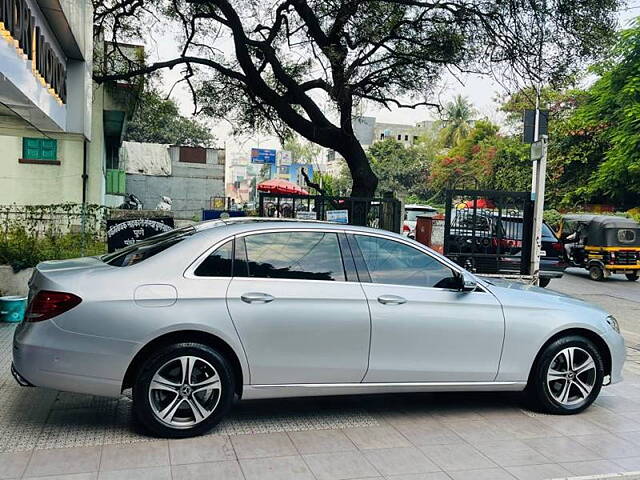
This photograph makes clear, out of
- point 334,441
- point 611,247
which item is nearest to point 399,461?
point 334,441

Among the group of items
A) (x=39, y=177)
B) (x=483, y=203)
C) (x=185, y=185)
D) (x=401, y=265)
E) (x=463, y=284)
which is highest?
(x=185, y=185)

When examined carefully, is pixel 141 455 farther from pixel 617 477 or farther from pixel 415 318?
pixel 617 477

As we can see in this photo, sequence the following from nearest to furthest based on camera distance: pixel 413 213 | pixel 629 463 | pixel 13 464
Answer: pixel 13 464 < pixel 629 463 < pixel 413 213

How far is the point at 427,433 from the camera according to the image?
15.3ft

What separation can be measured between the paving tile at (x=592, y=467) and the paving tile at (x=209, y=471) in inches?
87.5

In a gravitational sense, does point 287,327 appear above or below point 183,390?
above

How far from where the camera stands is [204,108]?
1600cm

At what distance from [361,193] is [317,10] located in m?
3.92

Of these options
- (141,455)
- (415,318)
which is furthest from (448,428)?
(141,455)

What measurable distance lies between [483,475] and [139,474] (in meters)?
2.19

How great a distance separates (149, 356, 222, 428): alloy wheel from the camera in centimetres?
425

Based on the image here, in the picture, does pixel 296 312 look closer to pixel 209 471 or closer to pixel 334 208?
pixel 209 471

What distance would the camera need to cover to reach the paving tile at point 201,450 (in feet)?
13.1

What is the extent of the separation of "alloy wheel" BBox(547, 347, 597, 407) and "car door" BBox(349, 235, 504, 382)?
0.59 meters
